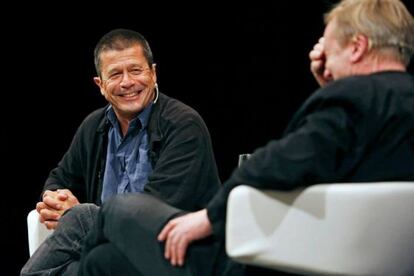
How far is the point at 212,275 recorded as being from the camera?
2.02 meters

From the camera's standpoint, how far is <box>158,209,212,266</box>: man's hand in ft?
6.30

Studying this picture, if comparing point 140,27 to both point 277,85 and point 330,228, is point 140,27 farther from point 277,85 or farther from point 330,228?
point 330,228

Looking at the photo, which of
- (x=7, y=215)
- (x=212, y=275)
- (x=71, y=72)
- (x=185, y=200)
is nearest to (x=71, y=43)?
(x=71, y=72)

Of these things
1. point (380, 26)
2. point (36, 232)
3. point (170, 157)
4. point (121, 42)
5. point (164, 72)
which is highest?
point (380, 26)

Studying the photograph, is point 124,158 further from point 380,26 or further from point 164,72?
point 164,72

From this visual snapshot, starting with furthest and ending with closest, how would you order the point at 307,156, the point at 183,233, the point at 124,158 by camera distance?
the point at 124,158, the point at 183,233, the point at 307,156

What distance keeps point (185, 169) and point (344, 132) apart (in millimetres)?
855

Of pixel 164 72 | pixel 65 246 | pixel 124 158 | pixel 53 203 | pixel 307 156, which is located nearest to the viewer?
pixel 307 156

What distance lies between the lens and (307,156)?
1800 millimetres

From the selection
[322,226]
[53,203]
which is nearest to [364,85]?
[322,226]

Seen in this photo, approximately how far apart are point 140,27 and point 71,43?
33 cm

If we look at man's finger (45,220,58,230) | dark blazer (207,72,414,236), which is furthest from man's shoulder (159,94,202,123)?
dark blazer (207,72,414,236)

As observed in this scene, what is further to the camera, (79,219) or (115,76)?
(115,76)

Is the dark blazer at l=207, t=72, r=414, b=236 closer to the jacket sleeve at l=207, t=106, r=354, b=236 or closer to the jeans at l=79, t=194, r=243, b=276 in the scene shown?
the jacket sleeve at l=207, t=106, r=354, b=236
